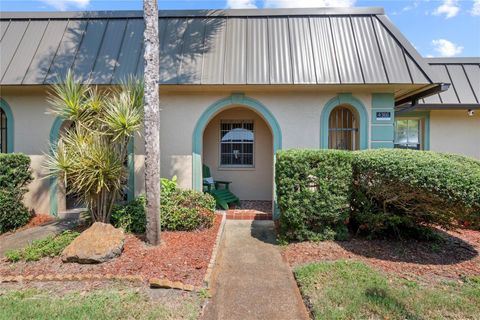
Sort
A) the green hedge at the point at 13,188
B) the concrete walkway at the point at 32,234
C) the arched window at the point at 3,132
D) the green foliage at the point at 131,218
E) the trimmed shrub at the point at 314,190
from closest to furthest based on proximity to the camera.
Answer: the trimmed shrub at the point at 314,190 < the concrete walkway at the point at 32,234 < the green foliage at the point at 131,218 < the green hedge at the point at 13,188 < the arched window at the point at 3,132

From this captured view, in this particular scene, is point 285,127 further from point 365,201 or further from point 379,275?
point 379,275

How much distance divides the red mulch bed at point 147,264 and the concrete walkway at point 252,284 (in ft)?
1.14

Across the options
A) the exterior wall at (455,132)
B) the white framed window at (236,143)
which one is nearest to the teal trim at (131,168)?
the white framed window at (236,143)

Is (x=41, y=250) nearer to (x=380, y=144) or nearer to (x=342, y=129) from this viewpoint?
(x=342, y=129)

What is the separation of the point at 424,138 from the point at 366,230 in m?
5.55

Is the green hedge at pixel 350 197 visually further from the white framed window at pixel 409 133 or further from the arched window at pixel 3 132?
the arched window at pixel 3 132

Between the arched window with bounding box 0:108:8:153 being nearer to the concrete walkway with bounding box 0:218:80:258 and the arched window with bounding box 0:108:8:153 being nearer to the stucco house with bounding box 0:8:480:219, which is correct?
the stucco house with bounding box 0:8:480:219

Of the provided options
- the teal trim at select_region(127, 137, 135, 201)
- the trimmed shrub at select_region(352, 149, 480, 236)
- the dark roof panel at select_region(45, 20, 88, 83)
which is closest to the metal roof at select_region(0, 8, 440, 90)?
the dark roof panel at select_region(45, 20, 88, 83)

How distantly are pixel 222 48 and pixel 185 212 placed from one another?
428cm

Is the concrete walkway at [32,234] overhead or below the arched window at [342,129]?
below

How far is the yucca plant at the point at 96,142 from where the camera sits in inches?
194

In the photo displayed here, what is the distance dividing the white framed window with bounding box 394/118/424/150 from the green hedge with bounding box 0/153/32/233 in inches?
442

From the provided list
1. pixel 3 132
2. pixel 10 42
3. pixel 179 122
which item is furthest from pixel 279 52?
pixel 3 132

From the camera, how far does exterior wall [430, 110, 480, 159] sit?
872cm
